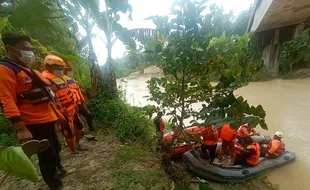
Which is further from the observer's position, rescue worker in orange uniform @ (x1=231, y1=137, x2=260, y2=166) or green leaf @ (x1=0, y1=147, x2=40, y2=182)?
rescue worker in orange uniform @ (x1=231, y1=137, x2=260, y2=166)

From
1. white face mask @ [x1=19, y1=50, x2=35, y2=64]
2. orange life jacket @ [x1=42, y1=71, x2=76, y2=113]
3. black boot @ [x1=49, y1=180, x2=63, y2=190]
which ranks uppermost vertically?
white face mask @ [x1=19, y1=50, x2=35, y2=64]

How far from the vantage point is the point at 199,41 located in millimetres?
2008

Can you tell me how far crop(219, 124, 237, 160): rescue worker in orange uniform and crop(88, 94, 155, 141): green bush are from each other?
1.22m

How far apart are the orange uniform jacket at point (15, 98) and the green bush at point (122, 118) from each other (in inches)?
75.3

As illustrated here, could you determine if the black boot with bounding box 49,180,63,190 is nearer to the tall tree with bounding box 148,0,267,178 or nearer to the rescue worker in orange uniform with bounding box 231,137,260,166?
the tall tree with bounding box 148,0,267,178

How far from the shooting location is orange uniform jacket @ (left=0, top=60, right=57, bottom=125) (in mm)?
1539

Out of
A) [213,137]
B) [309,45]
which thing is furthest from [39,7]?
[309,45]

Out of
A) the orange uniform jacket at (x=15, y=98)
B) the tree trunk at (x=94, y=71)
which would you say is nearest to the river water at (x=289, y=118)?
the tree trunk at (x=94, y=71)

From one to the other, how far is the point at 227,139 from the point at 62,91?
2713mm

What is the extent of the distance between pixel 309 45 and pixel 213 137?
10.9 metres

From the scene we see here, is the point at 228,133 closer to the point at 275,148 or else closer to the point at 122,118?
the point at 275,148

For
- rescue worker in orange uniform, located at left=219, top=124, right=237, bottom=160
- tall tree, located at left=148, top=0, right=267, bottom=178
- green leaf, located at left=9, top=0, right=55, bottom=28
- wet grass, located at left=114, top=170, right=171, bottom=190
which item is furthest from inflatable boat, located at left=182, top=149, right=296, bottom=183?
green leaf, located at left=9, top=0, right=55, bottom=28

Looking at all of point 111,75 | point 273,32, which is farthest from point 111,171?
point 273,32

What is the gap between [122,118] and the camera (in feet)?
13.4
